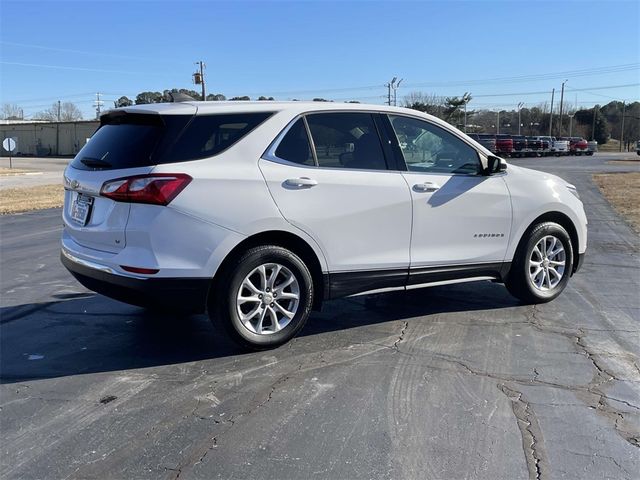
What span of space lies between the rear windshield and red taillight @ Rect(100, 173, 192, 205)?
0.13m

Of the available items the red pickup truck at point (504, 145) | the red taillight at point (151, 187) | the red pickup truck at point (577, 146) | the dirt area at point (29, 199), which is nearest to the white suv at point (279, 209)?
the red taillight at point (151, 187)

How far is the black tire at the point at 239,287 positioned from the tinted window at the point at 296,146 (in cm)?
73

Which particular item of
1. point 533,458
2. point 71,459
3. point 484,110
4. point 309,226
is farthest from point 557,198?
point 484,110

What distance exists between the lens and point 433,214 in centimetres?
522

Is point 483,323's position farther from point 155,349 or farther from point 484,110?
point 484,110

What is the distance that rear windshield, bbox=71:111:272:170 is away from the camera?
14.0 feet

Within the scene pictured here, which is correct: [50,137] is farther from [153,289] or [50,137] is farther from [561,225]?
[153,289]

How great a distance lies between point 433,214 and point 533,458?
2512 millimetres

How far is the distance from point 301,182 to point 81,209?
5.66 ft

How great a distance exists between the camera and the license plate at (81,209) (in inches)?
178

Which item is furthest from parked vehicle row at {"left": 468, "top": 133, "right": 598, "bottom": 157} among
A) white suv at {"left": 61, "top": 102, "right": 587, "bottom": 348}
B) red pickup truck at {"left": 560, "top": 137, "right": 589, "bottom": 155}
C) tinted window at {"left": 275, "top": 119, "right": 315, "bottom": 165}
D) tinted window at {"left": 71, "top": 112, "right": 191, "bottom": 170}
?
tinted window at {"left": 71, "top": 112, "right": 191, "bottom": 170}

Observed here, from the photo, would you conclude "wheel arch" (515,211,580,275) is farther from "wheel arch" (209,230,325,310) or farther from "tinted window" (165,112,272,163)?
"tinted window" (165,112,272,163)

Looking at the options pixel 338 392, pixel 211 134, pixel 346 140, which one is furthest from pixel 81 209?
pixel 338 392

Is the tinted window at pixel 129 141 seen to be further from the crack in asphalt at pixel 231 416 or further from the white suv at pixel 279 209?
the crack in asphalt at pixel 231 416
